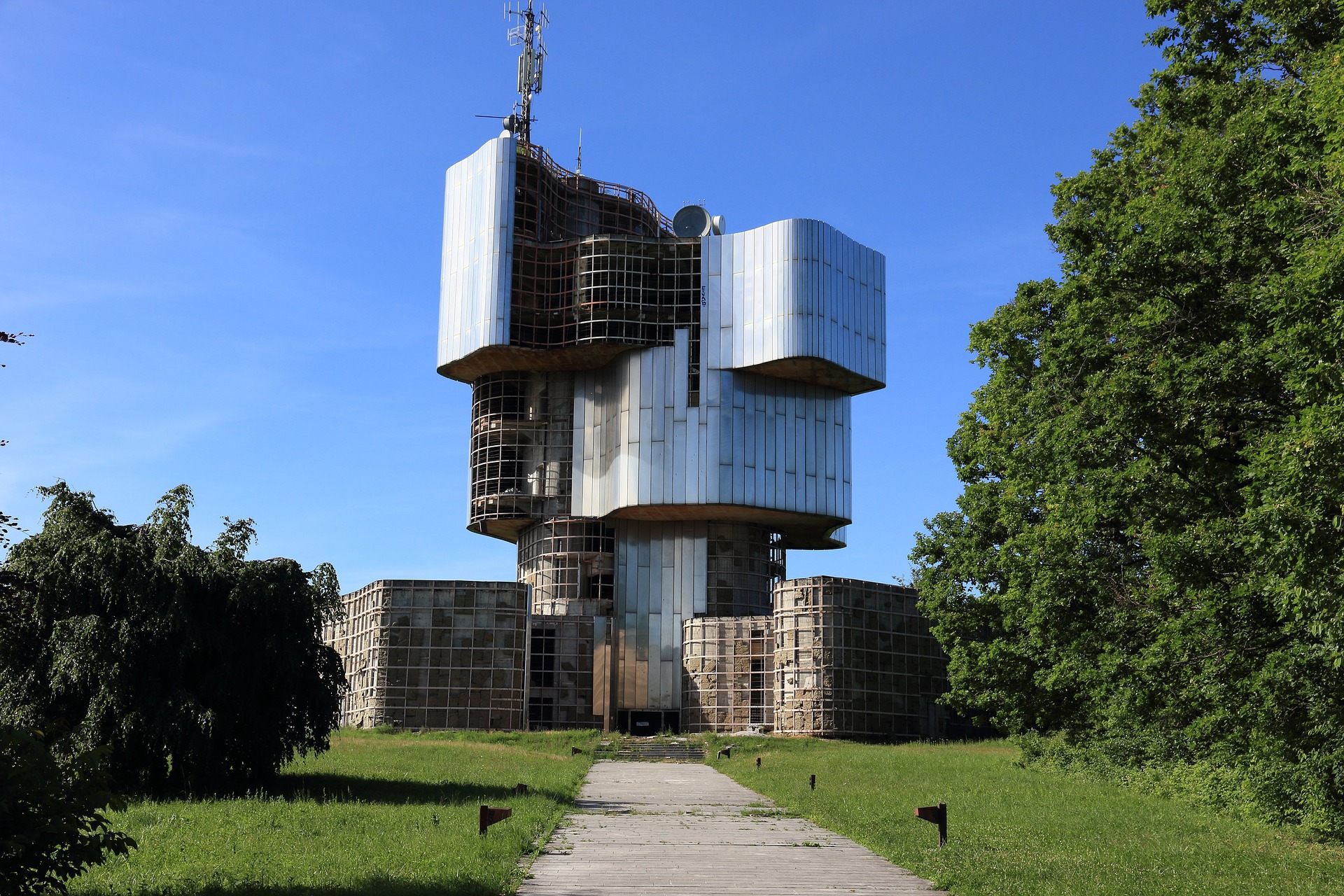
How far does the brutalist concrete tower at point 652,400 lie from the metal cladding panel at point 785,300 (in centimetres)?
11

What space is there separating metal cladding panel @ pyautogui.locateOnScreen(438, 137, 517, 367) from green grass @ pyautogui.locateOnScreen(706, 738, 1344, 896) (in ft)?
130

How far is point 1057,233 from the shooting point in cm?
3097

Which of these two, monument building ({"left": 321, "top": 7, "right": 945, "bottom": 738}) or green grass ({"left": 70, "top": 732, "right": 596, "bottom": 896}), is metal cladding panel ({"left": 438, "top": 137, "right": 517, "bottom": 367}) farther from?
green grass ({"left": 70, "top": 732, "right": 596, "bottom": 896})

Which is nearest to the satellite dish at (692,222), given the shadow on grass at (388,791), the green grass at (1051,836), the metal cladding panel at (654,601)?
the metal cladding panel at (654,601)

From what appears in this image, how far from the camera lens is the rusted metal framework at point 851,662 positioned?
61.2m

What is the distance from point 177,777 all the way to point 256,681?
240 centimetres

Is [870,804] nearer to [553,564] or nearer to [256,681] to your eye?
[256,681]

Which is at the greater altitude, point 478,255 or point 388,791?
point 478,255

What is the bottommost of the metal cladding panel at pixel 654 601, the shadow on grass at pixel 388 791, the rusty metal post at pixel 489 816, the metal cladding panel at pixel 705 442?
the shadow on grass at pixel 388 791

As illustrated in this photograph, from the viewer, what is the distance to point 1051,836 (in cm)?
2073

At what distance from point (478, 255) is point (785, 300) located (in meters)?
17.3

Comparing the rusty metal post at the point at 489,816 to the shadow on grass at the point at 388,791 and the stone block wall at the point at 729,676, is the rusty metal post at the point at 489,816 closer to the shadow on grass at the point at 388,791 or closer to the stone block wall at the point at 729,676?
the shadow on grass at the point at 388,791

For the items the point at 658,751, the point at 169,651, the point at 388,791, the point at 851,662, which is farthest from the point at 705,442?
the point at 169,651

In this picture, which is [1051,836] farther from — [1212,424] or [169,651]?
[169,651]
